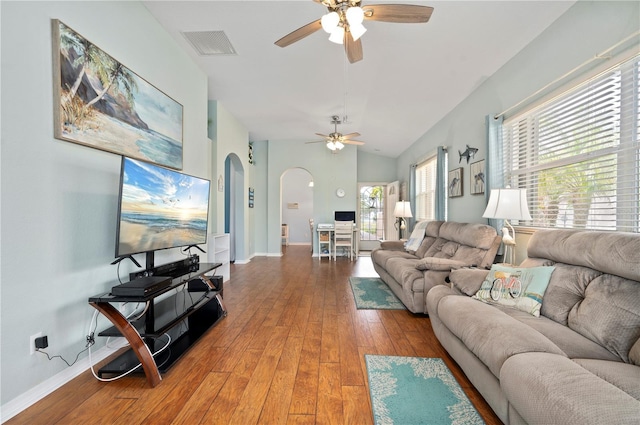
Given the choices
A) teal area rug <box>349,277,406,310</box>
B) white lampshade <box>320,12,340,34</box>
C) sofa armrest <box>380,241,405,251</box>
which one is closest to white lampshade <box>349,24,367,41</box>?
white lampshade <box>320,12,340,34</box>

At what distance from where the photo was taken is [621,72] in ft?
6.15

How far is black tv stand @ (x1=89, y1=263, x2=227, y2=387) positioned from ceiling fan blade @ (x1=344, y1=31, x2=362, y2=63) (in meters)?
2.36

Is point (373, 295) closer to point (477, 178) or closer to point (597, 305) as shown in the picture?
point (477, 178)

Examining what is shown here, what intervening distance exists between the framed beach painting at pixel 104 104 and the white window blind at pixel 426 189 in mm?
4482

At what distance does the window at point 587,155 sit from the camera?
1829 mm

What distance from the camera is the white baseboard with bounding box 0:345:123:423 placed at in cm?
152

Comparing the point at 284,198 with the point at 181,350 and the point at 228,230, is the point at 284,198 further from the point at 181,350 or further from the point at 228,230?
the point at 181,350

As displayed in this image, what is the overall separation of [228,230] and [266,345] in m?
4.43

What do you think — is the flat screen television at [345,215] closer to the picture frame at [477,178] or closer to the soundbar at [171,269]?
the picture frame at [477,178]

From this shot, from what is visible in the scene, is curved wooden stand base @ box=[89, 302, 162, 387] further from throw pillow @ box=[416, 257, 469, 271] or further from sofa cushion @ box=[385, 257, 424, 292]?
throw pillow @ box=[416, 257, 469, 271]

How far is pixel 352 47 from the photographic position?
2334 mm

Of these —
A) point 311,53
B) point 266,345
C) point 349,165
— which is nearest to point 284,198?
point 349,165

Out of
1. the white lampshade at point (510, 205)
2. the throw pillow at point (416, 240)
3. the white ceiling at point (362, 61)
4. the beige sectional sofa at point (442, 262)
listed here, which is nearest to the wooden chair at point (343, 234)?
the throw pillow at point (416, 240)

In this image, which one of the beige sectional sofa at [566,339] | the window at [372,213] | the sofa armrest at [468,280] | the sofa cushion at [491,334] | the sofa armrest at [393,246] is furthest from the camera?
the window at [372,213]
